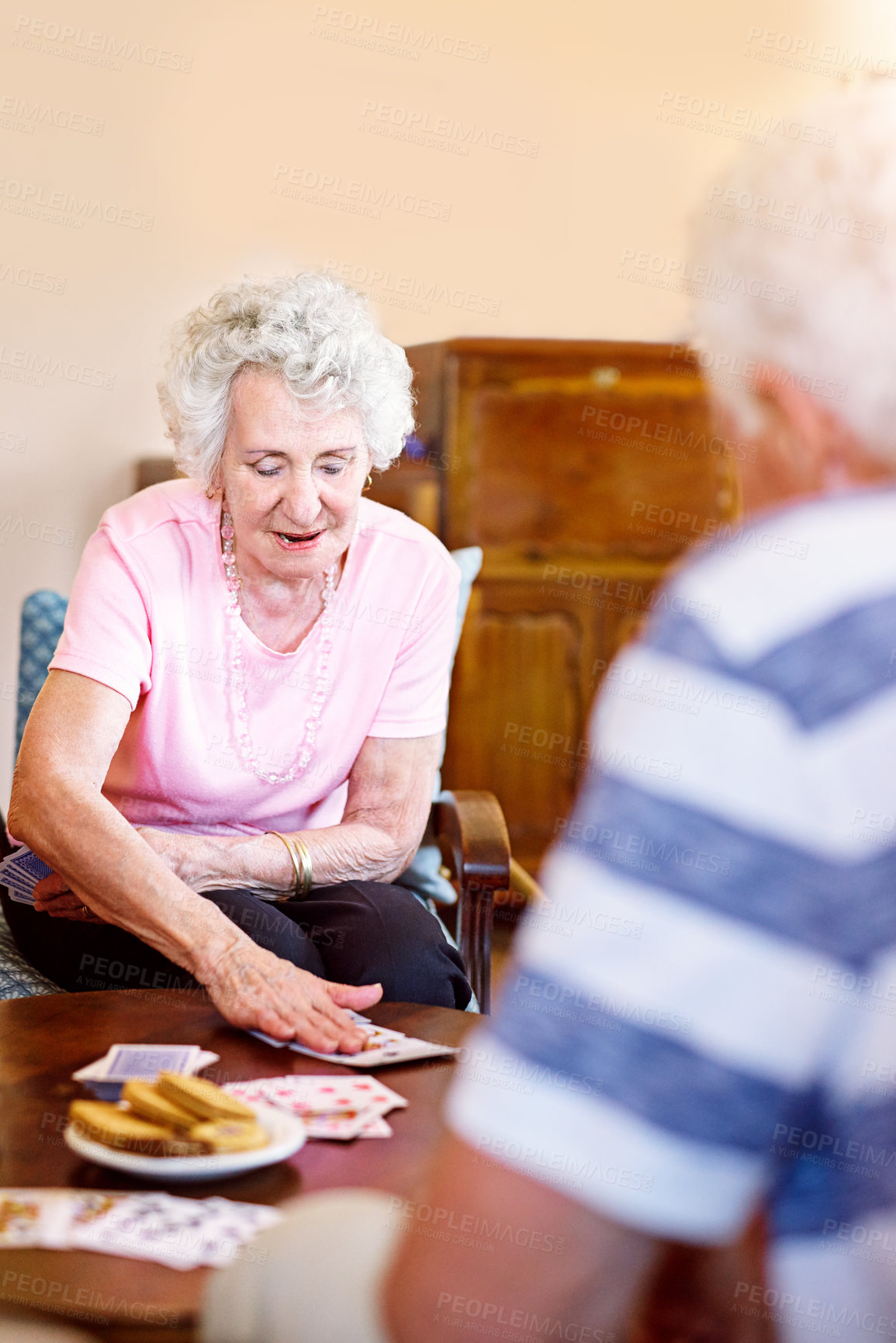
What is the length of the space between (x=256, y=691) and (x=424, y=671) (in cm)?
26

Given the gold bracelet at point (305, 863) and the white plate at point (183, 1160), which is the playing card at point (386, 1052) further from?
the gold bracelet at point (305, 863)

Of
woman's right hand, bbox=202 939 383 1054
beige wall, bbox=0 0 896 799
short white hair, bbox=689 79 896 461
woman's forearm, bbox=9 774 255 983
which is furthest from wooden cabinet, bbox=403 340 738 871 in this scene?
short white hair, bbox=689 79 896 461

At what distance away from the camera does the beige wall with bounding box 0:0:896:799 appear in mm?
3027

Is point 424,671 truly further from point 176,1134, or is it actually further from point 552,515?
point 552,515

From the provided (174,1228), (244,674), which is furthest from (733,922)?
(244,674)

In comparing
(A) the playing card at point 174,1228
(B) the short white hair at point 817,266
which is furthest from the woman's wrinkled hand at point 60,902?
(B) the short white hair at point 817,266

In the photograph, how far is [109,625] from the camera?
1752 mm

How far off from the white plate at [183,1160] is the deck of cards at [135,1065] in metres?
0.13

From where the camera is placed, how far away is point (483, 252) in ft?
11.9

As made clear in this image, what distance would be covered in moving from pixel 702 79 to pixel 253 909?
308 centimetres

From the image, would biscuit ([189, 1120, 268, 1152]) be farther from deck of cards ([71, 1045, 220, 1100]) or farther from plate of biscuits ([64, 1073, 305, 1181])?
deck of cards ([71, 1045, 220, 1100])

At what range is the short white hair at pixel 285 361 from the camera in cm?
177

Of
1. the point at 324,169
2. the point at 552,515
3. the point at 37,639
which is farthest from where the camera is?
the point at 552,515

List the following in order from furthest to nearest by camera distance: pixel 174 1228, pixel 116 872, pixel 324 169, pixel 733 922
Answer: pixel 324 169, pixel 116 872, pixel 174 1228, pixel 733 922
